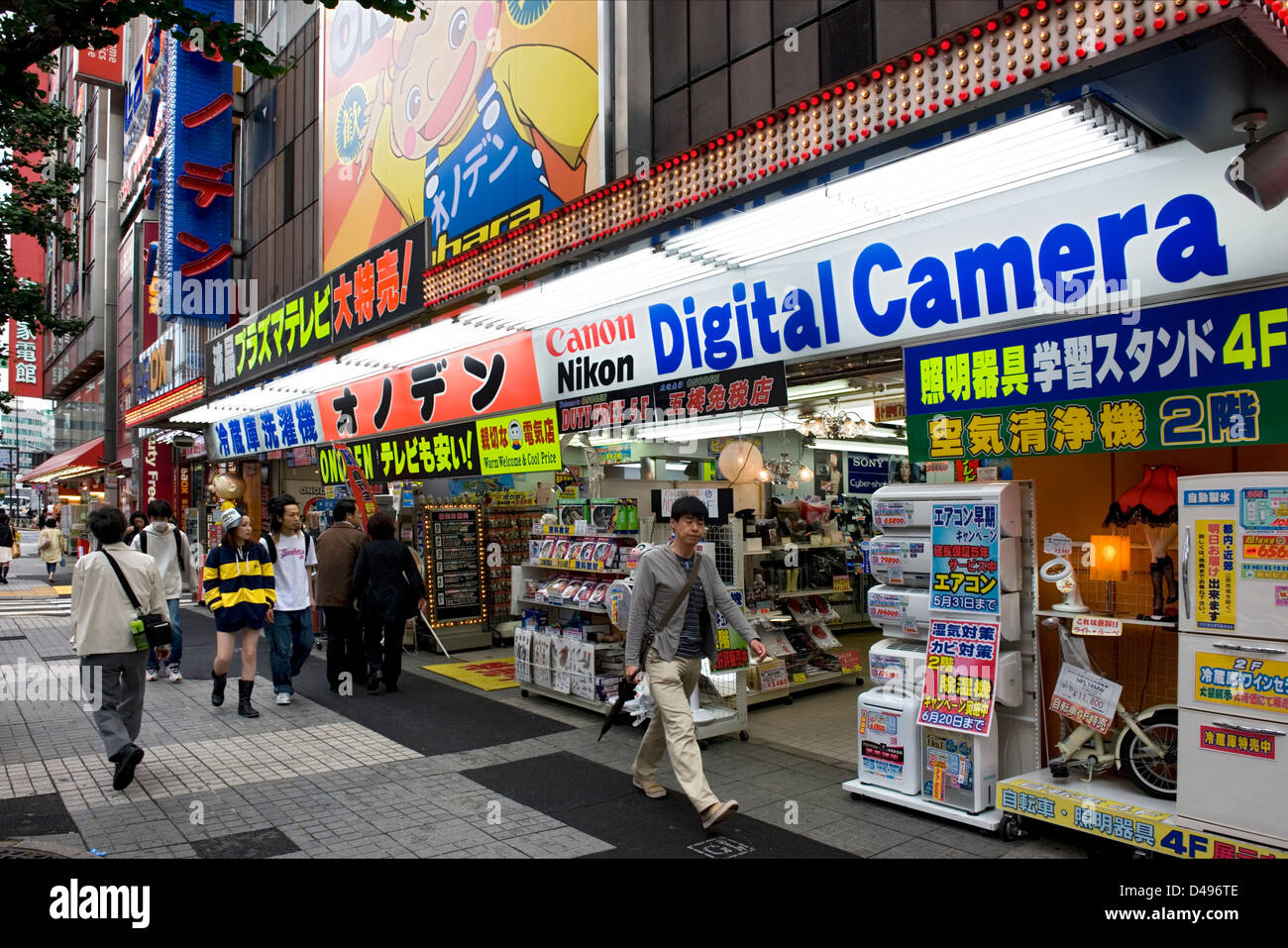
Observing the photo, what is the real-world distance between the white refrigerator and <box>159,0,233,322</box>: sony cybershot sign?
868 inches

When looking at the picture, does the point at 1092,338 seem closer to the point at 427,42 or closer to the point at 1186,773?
the point at 1186,773

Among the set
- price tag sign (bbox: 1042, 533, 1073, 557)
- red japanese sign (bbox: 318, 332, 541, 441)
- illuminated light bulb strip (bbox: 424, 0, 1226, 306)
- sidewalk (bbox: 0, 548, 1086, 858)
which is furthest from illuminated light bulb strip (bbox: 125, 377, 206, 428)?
price tag sign (bbox: 1042, 533, 1073, 557)

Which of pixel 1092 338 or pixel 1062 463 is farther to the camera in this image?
pixel 1062 463

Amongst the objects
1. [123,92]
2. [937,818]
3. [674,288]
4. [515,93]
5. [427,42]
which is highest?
[123,92]

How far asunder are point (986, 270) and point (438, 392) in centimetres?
787

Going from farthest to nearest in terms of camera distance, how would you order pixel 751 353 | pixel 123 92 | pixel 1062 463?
pixel 123 92, pixel 751 353, pixel 1062 463

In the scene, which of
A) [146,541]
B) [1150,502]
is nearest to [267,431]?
[146,541]

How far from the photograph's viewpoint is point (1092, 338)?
16.5ft

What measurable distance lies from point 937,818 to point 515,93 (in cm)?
1040

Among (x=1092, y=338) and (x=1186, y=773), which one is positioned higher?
(x=1092, y=338)

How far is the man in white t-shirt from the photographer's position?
340 inches

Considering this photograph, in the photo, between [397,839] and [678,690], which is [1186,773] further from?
[397,839]
